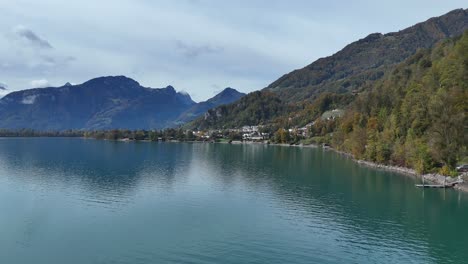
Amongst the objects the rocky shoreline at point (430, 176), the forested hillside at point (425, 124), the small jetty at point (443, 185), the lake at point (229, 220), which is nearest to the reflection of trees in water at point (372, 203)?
the lake at point (229, 220)

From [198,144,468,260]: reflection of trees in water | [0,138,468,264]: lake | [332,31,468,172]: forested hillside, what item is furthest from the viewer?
[332,31,468,172]: forested hillside

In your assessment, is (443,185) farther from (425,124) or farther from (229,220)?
(229,220)

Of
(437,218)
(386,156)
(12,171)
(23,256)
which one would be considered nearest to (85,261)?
(23,256)

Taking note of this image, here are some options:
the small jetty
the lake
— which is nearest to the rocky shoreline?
the small jetty

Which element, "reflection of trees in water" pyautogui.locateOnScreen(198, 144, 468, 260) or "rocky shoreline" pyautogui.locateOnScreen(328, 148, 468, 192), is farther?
"rocky shoreline" pyautogui.locateOnScreen(328, 148, 468, 192)

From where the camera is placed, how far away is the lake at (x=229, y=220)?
29594 mm

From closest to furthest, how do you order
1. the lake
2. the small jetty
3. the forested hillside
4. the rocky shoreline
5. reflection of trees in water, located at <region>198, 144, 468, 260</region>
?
the lake
reflection of trees in water, located at <region>198, 144, 468, 260</region>
the rocky shoreline
the small jetty
the forested hillside

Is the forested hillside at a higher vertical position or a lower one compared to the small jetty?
higher

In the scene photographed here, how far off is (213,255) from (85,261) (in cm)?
904

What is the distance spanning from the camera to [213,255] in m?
28.9

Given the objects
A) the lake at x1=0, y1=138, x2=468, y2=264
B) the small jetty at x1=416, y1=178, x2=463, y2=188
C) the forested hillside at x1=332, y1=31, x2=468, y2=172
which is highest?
the forested hillside at x1=332, y1=31, x2=468, y2=172

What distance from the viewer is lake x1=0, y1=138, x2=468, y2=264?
97.1ft

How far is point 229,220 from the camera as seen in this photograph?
3912cm

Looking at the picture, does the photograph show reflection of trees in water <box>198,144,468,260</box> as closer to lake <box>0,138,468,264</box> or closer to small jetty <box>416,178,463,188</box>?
lake <box>0,138,468,264</box>
